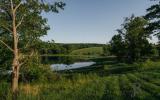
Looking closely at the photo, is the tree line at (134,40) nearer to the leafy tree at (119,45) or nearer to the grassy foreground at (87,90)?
the leafy tree at (119,45)

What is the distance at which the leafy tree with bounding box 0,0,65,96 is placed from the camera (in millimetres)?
21141

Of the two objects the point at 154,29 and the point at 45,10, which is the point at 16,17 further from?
the point at 154,29

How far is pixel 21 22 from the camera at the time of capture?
23.0 meters

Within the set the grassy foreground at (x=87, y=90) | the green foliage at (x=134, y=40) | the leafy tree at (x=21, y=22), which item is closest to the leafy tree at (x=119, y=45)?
the green foliage at (x=134, y=40)

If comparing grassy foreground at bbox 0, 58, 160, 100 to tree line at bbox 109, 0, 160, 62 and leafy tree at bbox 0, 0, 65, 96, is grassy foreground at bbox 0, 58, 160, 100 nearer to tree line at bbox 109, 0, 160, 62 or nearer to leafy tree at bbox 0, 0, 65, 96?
leafy tree at bbox 0, 0, 65, 96

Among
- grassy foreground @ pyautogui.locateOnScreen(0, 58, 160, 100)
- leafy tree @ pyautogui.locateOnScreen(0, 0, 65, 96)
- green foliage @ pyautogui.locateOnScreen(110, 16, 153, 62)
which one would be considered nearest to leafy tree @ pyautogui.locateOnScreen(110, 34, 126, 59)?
green foliage @ pyautogui.locateOnScreen(110, 16, 153, 62)

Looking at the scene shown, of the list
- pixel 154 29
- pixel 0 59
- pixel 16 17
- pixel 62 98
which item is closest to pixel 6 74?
pixel 0 59

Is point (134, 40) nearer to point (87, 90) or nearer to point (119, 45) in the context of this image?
point (119, 45)

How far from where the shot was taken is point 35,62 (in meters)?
22.1

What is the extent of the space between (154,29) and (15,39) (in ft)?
112

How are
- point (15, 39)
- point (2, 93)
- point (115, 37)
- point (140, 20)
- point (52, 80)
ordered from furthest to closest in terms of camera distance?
point (115, 37) < point (140, 20) < point (52, 80) < point (15, 39) < point (2, 93)

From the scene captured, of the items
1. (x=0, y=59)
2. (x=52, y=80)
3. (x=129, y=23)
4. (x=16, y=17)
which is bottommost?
(x=52, y=80)

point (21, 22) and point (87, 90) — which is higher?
point (21, 22)

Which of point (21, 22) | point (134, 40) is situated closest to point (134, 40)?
point (134, 40)
